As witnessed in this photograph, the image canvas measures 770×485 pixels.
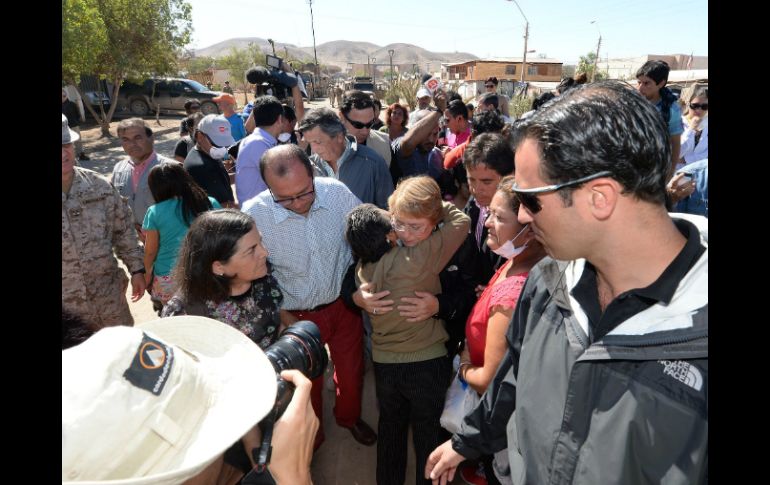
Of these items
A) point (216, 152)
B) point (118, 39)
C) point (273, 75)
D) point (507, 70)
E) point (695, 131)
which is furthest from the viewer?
point (507, 70)

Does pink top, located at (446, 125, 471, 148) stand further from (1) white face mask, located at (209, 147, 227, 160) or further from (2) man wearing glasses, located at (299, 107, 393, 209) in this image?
(1) white face mask, located at (209, 147, 227, 160)

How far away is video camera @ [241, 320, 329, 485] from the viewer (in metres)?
1.09

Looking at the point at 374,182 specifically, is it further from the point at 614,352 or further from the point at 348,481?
the point at 614,352

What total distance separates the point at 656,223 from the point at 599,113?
323mm

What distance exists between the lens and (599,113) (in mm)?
1037

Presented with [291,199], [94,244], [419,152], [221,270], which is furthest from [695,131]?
[94,244]

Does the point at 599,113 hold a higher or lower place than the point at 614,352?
higher

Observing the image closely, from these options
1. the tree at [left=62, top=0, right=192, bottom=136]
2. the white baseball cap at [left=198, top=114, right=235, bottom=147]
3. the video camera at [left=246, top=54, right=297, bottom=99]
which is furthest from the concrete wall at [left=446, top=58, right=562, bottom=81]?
the white baseball cap at [left=198, top=114, right=235, bottom=147]

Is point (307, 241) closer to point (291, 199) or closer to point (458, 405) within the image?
point (291, 199)

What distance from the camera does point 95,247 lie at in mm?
2852

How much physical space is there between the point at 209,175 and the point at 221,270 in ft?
7.80

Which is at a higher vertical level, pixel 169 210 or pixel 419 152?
pixel 419 152
